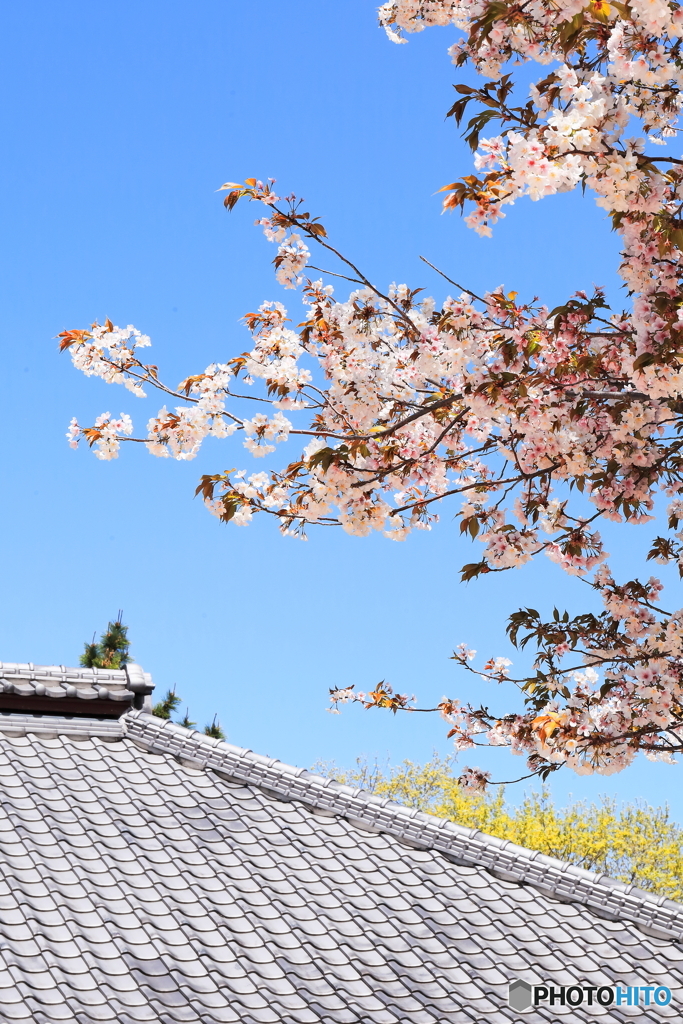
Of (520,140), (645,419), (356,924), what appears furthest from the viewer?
(356,924)

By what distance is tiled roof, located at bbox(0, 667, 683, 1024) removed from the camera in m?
7.43

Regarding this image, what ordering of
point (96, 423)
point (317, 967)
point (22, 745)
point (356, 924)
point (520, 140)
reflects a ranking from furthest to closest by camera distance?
point (22, 745), point (356, 924), point (317, 967), point (96, 423), point (520, 140)

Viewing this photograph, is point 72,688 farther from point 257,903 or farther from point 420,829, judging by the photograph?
point 420,829

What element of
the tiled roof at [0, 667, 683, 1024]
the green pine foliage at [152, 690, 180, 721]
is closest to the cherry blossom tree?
the tiled roof at [0, 667, 683, 1024]

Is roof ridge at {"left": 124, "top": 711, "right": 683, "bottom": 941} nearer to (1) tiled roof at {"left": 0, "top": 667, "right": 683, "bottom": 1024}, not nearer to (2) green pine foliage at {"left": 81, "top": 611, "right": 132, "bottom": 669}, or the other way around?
(1) tiled roof at {"left": 0, "top": 667, "right": 683, "bottom": 1024}

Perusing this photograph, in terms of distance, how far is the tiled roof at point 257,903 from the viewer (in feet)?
24.4

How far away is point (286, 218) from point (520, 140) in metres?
1.67

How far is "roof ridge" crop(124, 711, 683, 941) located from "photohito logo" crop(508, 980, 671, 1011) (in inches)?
36.0

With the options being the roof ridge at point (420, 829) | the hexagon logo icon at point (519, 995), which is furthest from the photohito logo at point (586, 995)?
the roof ridge at point (420, 829)

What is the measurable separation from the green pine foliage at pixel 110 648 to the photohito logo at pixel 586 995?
15419 millimetres

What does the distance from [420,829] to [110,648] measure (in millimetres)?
14030

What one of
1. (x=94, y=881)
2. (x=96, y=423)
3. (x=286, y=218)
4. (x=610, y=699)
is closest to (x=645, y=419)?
(x=610, y=699)

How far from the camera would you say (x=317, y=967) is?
782 centimetres

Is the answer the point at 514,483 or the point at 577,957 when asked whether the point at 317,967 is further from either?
the point at 514,483
